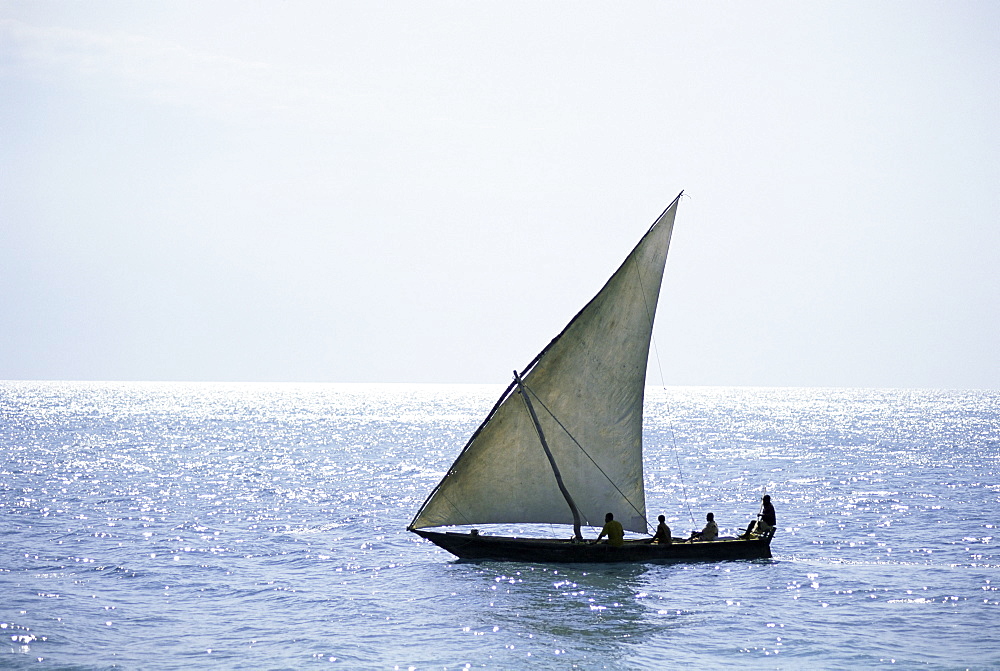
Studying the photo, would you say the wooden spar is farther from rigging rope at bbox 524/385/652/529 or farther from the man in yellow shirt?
the man in yellow shirt

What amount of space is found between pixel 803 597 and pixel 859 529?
52.5 feet

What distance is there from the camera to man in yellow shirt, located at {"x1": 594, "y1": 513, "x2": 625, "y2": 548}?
101ft

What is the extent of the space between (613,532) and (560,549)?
1809mm

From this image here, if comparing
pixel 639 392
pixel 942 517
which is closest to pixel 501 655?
pixel 639 392

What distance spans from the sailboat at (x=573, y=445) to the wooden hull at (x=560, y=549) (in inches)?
1.3

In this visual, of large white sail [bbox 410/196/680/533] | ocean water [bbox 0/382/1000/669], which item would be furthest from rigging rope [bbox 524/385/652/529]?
ocean water [bbox 0/382/1000/669]

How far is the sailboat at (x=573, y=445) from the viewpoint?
1183 inches

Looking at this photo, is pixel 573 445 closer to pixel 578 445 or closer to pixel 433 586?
pixel 578 445

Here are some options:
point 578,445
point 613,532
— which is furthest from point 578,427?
point 613,532

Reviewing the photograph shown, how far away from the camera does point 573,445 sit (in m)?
31.1

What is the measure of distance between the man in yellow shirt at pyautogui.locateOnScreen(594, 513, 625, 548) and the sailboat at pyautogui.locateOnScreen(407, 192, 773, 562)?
144 millimetres

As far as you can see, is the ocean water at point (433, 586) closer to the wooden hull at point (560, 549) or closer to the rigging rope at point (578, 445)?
the wooden hull at point (560, 549)

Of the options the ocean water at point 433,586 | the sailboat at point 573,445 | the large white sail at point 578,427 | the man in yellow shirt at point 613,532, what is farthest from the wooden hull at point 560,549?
the large white sail at point 578,427

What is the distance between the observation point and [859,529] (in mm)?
42906
